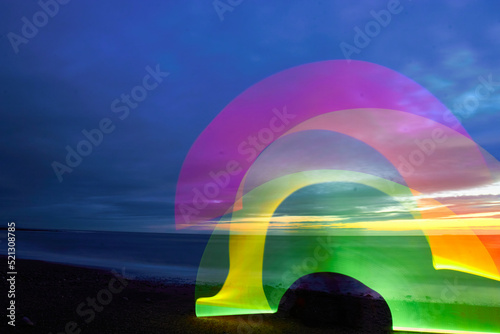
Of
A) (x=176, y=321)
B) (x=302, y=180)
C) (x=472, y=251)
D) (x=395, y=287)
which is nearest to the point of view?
(x=176, y=321)

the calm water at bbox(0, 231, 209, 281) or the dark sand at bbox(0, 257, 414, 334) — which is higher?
the dark sand at bbox(0, 257, 414, 334)

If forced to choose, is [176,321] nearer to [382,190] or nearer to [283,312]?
[283,312]

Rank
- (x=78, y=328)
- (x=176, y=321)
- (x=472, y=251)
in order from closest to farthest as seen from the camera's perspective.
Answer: (x=78, y=328)
(x=176, y=321)
(x=472, y=251)

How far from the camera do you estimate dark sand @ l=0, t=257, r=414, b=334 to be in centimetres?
725

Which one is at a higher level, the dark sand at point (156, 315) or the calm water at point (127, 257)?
the dark sand at point (156, 315)

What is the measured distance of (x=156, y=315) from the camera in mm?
8383

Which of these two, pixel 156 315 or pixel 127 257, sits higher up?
pixel 156 315

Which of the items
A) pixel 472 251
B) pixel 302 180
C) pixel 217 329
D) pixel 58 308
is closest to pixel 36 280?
pixel 58 308

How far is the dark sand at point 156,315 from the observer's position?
23.8 ft

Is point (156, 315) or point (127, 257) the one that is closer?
point (156, 315)

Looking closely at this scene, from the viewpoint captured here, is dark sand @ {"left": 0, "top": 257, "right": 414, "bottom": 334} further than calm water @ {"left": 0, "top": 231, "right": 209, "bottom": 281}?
No

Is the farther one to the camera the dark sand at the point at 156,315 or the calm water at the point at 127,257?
the calm water at the point at 127,257

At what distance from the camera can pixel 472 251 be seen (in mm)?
8492

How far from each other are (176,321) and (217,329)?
4.00ft
